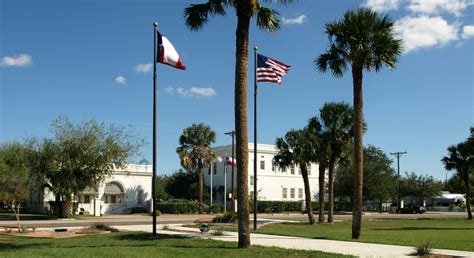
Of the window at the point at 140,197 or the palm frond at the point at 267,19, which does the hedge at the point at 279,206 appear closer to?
the window at the point at 140,197

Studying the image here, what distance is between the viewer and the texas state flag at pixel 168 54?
21.6 m

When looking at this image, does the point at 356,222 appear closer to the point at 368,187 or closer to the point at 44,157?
the point at 44,157

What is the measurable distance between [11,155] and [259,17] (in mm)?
32408

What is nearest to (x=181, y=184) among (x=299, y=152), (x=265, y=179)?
(x=265, y=179)

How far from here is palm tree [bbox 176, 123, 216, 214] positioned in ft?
209

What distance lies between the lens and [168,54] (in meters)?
21.6

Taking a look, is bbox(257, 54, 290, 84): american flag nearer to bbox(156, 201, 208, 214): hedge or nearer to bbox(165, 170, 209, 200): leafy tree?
bbox(156, 201, 208, 214): hedge

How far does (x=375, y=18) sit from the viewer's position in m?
23.7

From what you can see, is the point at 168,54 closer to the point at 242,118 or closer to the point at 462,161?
the point at 242,118

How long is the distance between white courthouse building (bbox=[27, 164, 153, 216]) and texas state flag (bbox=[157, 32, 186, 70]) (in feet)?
109

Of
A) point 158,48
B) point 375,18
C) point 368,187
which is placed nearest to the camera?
point 158,48

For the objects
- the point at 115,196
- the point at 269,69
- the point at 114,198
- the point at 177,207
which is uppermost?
the point at 269,69

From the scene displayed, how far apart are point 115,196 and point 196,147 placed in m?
11.3

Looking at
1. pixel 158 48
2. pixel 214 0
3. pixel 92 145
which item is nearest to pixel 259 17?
pixel 214 0
